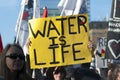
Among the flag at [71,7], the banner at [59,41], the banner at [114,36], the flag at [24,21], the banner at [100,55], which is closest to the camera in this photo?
the banner at [59,41]

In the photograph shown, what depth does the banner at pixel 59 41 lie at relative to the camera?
8.12m

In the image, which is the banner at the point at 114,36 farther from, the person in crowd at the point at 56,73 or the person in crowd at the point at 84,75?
the person in crowd at the point at 84,75

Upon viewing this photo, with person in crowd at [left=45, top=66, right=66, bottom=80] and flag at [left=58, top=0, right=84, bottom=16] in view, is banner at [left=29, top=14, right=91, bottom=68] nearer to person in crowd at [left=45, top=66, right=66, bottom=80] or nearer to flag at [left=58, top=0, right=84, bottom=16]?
person in crowd at [left=45, top=66, right=66, bottom=80]

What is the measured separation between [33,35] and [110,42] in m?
1.39

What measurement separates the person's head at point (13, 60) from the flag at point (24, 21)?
5900 millimetres

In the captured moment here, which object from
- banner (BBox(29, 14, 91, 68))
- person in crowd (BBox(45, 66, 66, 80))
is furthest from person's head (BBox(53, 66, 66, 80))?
banner (BBox(29, 14, 91, 68))

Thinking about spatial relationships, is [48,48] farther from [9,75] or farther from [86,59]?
[9,75]

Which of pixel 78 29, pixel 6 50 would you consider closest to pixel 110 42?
pixel 78 29

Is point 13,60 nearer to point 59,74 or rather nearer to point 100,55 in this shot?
point 59,74

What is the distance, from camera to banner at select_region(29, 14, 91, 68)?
26.6 ft

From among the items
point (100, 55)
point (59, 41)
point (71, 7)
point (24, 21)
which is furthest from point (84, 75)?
point (100, 55)

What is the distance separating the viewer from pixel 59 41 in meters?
8.40

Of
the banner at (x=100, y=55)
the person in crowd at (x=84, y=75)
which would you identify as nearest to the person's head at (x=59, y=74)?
the person in crowd at (x=84, y=75)

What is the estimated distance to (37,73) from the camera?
9.05 meters
